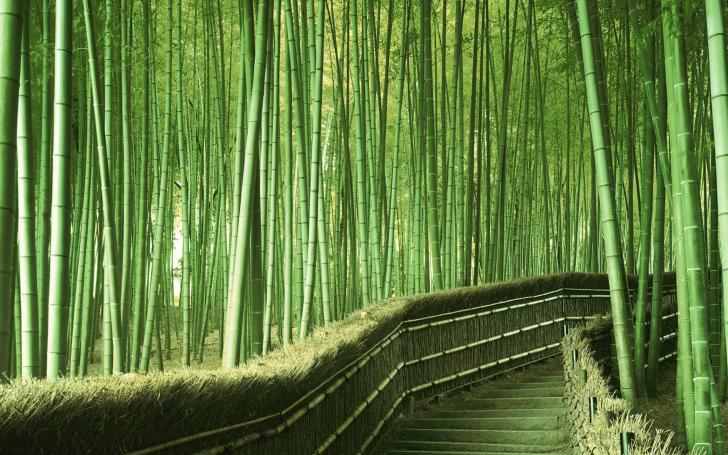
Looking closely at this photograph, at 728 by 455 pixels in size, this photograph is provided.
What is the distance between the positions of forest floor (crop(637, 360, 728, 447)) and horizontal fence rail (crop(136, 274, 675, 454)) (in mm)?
499

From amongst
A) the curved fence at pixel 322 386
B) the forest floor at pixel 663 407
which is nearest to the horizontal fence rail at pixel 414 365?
the curved fence at pixel 322 386

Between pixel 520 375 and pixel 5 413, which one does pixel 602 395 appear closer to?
pixel 5 413

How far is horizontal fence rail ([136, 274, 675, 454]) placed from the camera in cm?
286

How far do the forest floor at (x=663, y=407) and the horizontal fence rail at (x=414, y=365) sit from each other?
499 millimetres

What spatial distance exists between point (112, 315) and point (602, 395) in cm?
233

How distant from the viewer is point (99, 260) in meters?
6.95

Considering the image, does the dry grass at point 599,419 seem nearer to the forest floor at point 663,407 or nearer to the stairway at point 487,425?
the stairway at point 487,425

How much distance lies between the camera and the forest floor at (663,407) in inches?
218

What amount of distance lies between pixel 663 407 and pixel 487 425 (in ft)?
6.05

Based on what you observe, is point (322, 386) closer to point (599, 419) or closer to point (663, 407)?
point (599, 419)

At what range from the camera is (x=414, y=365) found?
5.31 m

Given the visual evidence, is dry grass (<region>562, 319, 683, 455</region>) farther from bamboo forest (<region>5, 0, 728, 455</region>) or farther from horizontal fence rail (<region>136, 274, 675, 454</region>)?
horizontal fence rail (<region>136, 274, 675, 454</region>)

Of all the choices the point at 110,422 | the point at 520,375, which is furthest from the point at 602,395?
the point at 520,375

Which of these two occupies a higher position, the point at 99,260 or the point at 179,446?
the point at 99,260
